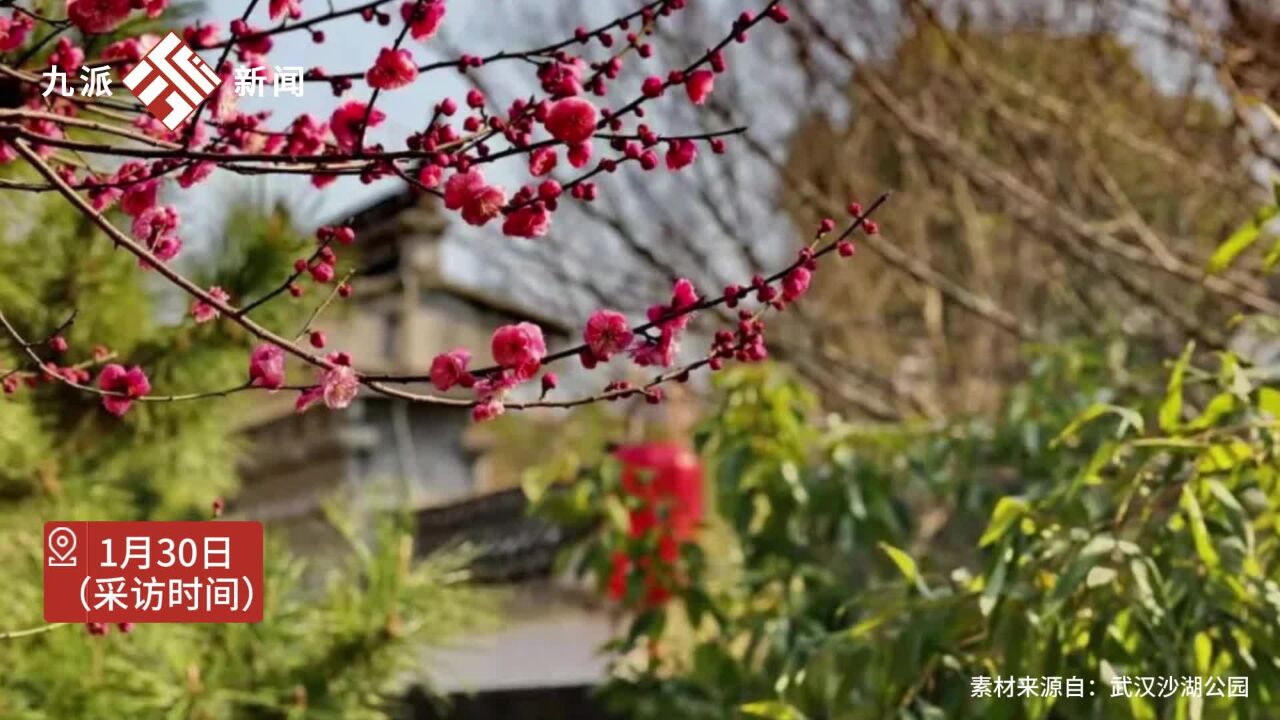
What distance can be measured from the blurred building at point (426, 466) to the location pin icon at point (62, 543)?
3006 millimetres

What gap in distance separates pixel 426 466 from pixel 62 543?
379cm

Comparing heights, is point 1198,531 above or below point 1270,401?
below

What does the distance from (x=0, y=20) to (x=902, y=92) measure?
2.65 metres

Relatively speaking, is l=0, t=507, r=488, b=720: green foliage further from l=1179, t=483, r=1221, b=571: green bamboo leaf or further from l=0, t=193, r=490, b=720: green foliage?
l=1179, t=483, r=1221, b=571: green bamboo leaf

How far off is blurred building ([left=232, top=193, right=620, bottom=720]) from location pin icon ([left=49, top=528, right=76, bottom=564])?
3.01 meters

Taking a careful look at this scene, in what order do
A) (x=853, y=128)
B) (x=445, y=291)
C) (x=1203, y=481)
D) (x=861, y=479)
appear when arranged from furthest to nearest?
(x=445, y=291) < (x=853, y=128) < (x=861, y=479) < (x=1203, y=481)

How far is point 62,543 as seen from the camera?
5.41 ft

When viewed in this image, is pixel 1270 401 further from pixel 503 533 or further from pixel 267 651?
pixel 503 533

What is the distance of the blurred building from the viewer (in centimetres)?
520

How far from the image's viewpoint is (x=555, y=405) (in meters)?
1.04

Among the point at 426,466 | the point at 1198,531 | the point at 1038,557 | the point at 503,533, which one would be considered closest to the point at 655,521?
the point at 1038,557

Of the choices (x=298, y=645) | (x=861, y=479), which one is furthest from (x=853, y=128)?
(x=298, y=645)

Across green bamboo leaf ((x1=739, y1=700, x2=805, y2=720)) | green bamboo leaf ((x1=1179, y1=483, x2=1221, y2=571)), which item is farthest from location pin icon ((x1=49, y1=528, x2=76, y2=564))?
green bamboo leaf ((x1=1179, y1=483, x2=1221, y2=571))

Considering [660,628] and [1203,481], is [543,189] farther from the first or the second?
[660,628]
